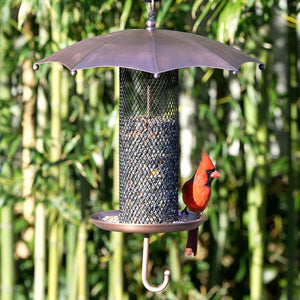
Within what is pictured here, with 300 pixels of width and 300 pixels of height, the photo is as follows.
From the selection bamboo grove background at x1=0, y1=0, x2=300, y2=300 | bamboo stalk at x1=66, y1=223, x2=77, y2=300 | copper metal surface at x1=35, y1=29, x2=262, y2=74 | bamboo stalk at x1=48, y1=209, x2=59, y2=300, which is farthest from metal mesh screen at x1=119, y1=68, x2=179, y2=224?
bamboo stalk at x1=66, y1=223, x2=77, y2=300

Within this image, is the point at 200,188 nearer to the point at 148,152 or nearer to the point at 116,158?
the point at 148,152

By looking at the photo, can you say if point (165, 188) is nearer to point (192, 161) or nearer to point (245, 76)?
point (245, 76)

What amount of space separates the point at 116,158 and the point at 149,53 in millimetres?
1673

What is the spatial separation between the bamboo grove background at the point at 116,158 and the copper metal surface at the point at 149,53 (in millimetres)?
867

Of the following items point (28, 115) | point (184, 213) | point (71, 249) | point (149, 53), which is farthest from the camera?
point (28, 115)

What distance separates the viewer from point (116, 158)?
11.8 ft

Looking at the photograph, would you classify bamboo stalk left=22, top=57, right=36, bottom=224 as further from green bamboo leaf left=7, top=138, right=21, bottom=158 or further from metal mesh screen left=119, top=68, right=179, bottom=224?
metal mesh screen left=119, top=68, right=179, bottom=224

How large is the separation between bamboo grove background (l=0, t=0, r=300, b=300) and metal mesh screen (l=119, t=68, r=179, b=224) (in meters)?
0.68

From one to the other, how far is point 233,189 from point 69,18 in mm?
1372

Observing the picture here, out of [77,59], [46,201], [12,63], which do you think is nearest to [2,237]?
[46,201]

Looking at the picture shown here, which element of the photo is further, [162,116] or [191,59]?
[162,116]

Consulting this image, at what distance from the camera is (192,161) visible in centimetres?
413

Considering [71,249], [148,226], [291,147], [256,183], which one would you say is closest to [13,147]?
[71,249]

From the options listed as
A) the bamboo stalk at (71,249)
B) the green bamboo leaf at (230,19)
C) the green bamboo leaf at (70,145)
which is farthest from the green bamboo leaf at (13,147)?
the green bamboo leaf at (230,19)
